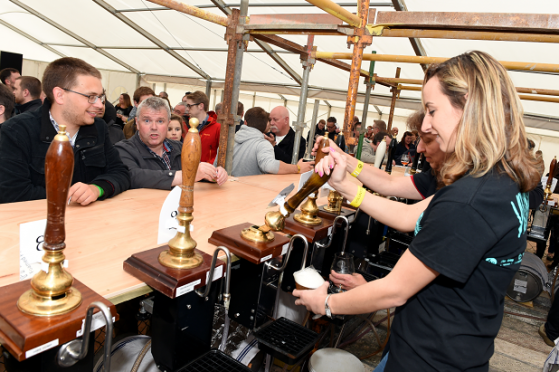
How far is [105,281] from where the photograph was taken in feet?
3.20

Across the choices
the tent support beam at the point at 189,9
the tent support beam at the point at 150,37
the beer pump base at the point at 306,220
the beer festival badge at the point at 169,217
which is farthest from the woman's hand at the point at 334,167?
the tent support beam at the point at 150,37

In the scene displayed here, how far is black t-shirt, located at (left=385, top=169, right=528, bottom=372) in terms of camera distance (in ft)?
2.95

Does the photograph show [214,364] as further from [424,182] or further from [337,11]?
[337,11]

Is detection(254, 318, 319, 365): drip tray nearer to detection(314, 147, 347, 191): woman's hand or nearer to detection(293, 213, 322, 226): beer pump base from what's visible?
detection(293, 213, 322, 226): beer pump base

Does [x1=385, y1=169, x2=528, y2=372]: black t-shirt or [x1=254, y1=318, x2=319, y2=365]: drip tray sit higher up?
[x1=385, y1=169, x2=528, y2=372]: black t-shirt

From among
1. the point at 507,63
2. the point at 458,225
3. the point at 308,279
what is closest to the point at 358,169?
the point at 308,279

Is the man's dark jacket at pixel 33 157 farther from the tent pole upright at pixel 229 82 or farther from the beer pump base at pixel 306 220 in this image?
the tent pole upright at pixel 229 82

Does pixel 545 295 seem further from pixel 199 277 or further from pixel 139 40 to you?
pixel 139 40

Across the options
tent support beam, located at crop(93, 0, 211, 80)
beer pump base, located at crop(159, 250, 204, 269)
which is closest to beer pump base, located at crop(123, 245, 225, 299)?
beer pump base, located at crop(159, 250, 204, 269)

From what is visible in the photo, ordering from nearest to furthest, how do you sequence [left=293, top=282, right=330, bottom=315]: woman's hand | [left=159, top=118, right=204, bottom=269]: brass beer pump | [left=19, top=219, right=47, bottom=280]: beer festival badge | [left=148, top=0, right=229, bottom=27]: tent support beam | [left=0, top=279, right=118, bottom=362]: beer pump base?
[left=0, top=279, right=118, bottom=362]: beer pump base, [left=19, top=219, right=47, bottom=280]: beer festival badge, [left=159, top=118, right=204, bottom=269]: brass beer pump, [left=293, top=282, right=330, bottom=315]: woman's hand, [left=148, top=0, right=229, bottom=27]: tent support beam

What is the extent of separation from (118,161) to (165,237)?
109 cm

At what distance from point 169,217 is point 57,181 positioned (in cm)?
47

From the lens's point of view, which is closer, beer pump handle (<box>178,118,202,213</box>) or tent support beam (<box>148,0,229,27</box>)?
beer pump handle (<box>178,118,202,213</box>)

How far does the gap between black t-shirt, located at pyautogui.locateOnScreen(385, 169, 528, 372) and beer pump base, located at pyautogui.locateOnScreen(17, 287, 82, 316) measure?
81 centimetres
